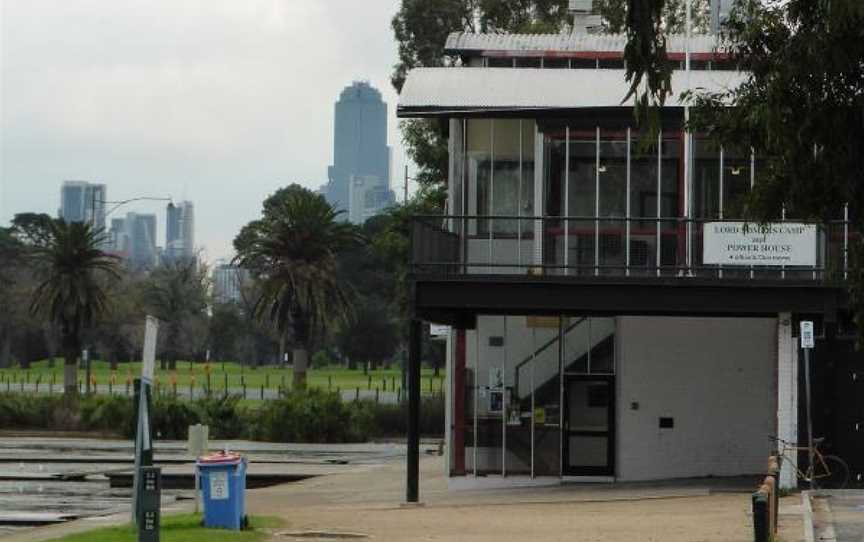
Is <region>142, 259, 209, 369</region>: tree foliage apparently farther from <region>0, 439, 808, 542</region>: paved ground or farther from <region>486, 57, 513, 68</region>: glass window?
<region>0, 439, 808, 542</region>: paved ground

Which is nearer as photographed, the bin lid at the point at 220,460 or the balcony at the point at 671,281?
the bin lid at the point at 220,460

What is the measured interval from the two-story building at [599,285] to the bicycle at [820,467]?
27 centimetres

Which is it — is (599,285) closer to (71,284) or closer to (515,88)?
(515,88)

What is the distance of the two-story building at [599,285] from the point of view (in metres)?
27.1

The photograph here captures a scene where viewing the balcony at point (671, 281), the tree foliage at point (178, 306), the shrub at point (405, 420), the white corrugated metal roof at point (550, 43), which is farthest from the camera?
the tree foliage at point (178, 306)

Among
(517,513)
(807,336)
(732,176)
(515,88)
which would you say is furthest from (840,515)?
(515,88)

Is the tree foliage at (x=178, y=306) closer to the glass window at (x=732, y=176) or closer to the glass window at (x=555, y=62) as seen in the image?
the glass window at (x=555, y=62)

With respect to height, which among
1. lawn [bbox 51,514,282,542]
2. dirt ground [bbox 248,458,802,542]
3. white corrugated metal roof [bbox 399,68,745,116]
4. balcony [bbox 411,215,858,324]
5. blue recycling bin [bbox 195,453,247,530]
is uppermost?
white corrugated metal roof [bbox 399,68,745,116]

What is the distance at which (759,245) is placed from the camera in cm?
2727

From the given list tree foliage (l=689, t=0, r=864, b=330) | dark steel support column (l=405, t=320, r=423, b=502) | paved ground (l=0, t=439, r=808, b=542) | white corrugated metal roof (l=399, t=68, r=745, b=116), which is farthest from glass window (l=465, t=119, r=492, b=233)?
tree foliage (l=689, t=0, r=864, b=330)

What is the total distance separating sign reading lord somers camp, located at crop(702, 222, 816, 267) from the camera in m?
27.1

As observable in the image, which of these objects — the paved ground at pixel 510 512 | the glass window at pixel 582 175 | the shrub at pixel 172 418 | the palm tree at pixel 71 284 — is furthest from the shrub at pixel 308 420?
the glass window at pixel 582 175

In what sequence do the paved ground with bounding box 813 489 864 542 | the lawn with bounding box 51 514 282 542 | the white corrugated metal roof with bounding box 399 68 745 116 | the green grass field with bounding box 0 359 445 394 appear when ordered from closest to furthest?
the paved ground with bounding box 813 489 864 542 → the lawn with bounding box 51 514 282 542 → the white corrugated metal roof with bounding box 399 68 745 116 → the green grass field with bounding box 0 359 445 394

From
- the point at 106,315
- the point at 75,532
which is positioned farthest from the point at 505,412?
the point at 106,315
